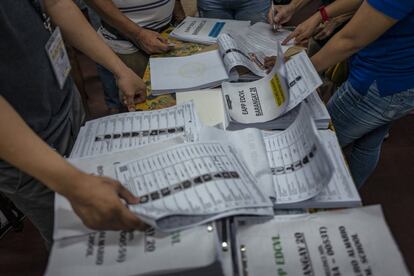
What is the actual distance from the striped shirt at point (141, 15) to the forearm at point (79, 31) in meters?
0.33

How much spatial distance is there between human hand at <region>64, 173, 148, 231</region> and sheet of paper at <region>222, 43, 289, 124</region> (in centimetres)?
37

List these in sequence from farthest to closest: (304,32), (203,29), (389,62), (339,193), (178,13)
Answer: (178,13)
(203,29)
(304,32)
(389,62)
(339,193)

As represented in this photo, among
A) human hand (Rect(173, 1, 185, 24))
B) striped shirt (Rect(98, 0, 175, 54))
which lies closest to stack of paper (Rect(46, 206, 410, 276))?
striped shirt (Rect(98, 0, 175, 54))

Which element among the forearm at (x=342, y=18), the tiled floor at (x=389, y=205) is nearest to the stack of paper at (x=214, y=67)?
the forearm at (x=342, y=18)

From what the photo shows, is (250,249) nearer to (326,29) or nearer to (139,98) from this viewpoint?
(139,98)

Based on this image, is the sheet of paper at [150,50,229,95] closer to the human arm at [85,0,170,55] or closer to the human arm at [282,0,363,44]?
the human arm at [85,0,170,55]

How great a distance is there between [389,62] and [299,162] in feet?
1.81

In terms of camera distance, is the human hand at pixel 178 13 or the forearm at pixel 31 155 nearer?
the forearm at pixel 31 155

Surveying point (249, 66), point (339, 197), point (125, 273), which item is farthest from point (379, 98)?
point (125, 273)

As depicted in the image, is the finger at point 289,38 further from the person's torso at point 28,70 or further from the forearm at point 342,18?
the person's torso at point 28,70

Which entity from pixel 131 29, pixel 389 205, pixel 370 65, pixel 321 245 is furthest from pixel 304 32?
pixel 389 205

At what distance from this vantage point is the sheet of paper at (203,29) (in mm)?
1183

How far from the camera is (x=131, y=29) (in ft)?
3.80

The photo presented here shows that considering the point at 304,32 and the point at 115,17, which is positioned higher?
the point at 115,17
